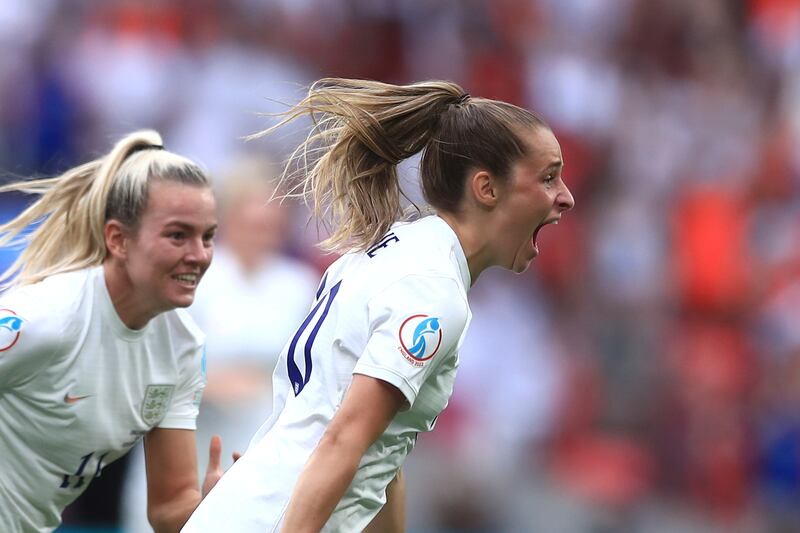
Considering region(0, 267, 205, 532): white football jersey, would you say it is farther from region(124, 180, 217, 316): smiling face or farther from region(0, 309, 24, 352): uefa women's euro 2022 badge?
region(124, 180, 217, 316): smiling face

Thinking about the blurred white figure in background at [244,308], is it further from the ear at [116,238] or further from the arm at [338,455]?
the arm at [338,455]

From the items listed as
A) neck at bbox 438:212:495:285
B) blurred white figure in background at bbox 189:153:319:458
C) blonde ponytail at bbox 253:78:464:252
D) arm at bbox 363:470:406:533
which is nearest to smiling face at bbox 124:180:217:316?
blonde ponytail at bbox 253:78:464:252

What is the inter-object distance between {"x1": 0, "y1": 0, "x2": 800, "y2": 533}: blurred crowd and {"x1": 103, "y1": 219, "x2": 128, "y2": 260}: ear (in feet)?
8.70

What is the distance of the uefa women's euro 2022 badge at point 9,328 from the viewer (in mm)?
3600

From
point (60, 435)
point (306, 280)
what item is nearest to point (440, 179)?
point (60, 435)

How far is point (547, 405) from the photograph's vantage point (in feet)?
26.3

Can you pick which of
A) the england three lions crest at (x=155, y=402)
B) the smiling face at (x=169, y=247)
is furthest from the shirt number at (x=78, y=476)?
the smiling face at (x=169, y=247)

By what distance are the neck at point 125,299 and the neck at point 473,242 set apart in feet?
3.73

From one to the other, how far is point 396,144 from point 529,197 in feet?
1.41

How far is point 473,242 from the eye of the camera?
3.43 m

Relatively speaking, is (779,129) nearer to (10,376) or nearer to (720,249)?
(720,249)

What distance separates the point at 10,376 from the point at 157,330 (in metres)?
0.53

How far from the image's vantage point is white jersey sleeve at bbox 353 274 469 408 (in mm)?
3020

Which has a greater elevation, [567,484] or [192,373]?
[192,373]
